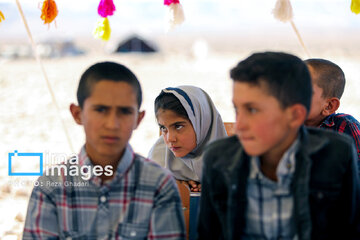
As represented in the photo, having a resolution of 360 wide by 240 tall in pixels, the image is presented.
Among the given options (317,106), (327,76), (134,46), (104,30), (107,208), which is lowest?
(107,208)

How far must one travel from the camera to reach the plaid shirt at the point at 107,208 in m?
1.60

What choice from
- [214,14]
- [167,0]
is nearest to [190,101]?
[167,0]

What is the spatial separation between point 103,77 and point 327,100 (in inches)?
55.4

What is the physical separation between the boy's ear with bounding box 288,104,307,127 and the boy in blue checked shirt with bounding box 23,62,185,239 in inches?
19.7

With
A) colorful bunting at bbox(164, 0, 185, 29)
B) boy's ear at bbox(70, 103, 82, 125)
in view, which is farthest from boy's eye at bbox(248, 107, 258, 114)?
colorful bunting at bbox(164, 0, 185, 29)

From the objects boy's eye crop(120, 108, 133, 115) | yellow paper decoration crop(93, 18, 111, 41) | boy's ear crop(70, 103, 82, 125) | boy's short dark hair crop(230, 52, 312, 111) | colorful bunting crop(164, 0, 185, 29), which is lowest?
boy's eye crop(120, 108, 133, 115)

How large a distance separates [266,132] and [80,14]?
106327 millimetres

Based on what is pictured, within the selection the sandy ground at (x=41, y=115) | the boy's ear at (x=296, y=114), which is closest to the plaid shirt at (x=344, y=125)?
the boy's ear at (x=296, y=114)

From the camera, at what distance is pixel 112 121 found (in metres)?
1.58

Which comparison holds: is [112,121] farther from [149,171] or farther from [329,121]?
[329,121]

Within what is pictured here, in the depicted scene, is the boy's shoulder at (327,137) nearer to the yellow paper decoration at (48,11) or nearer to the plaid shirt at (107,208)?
the plaid shirt at (107,208)

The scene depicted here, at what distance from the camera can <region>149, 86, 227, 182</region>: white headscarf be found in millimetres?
2475

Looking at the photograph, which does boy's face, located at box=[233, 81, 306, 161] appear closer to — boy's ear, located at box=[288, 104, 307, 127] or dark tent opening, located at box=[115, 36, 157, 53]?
boy's ear, located at box=[288, 104, 307, 127]

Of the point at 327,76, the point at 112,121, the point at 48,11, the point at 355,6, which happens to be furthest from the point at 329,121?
the point at 48,11
